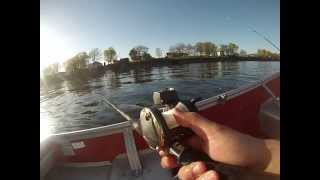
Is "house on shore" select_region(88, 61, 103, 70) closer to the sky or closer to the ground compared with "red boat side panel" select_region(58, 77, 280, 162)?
closer to the sky

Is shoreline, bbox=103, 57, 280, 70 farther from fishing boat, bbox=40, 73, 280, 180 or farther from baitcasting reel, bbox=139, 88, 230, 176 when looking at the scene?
baitcasting reel, bbox=139, 88, 230, 176

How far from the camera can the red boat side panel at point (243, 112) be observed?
1602 millimetres

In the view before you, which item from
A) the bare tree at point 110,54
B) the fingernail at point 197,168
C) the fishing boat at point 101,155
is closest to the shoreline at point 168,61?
the bare tree at point 110,54

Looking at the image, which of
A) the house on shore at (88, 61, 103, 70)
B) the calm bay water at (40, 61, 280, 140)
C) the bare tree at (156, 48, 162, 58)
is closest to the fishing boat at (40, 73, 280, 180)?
the calm bay water at (40, 61, 280, 140)

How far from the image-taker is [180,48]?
254 centimetres

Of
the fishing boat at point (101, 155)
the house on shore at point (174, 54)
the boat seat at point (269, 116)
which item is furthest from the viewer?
the house on shore at point (174, 54)

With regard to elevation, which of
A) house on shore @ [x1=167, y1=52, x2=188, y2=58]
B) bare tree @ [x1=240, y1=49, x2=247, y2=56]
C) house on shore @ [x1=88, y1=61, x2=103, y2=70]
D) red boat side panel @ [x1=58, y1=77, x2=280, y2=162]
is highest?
bare tree @ [x1=240, y1=49, x2=247, y2=56]

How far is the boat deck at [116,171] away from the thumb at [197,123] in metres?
0.69

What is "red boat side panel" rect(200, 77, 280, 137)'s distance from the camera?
160 centimetres

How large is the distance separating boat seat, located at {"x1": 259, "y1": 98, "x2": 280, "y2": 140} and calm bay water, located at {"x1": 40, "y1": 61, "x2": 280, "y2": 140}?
8.9 inches

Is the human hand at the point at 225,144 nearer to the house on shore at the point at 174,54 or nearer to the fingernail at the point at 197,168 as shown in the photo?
the fingernail at the point at 197,168

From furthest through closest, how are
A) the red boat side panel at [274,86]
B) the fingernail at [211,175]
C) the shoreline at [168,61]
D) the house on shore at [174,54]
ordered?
the house on shore at [174,54]
the shoreline at [168,61]
the red boat side panel at [274,86]
the fingernail at [211,175]
